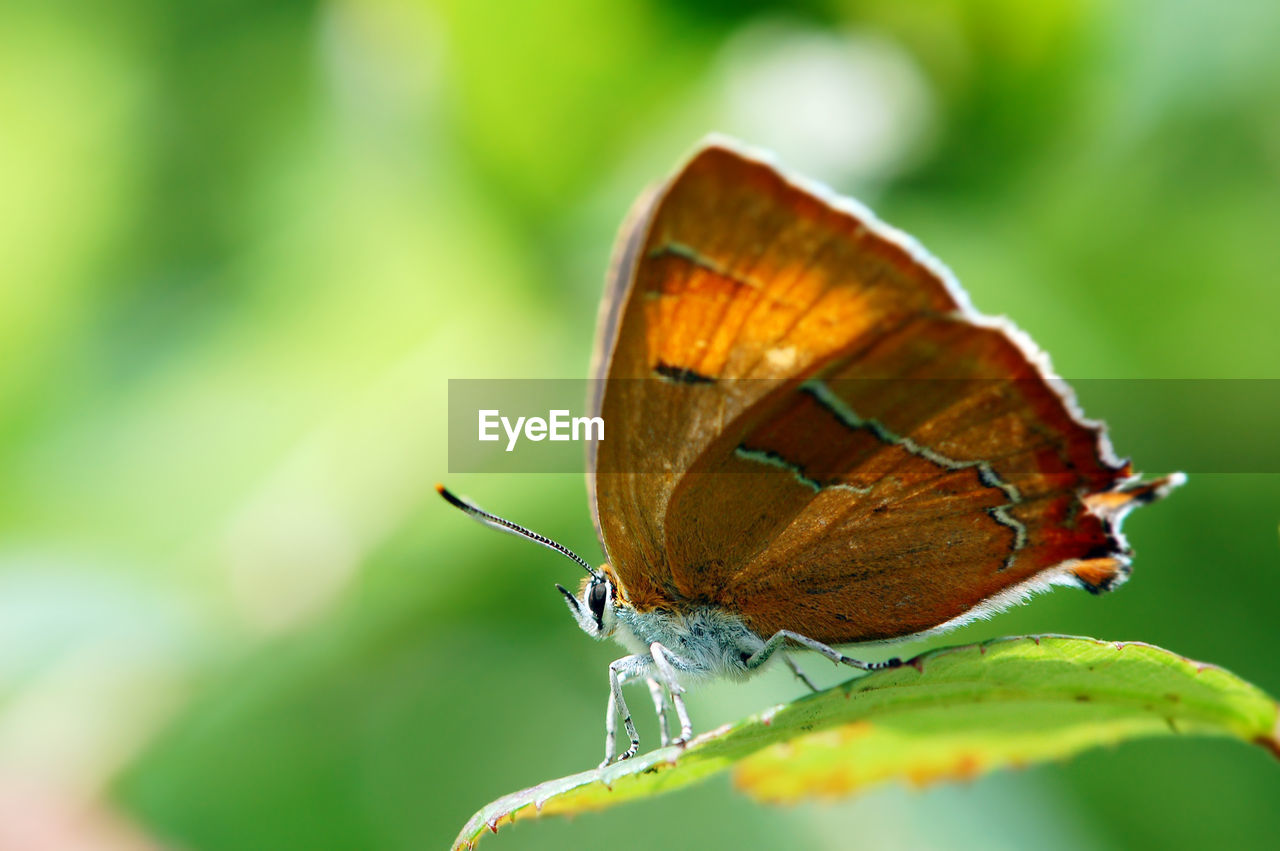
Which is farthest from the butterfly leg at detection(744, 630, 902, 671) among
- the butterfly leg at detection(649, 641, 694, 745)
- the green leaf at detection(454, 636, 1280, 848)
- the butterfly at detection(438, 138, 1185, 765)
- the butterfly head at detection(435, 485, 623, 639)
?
the green leaf at detection(454, 636, 1280, 848)

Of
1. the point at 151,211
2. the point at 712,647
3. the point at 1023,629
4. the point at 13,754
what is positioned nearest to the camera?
the point at 712,647

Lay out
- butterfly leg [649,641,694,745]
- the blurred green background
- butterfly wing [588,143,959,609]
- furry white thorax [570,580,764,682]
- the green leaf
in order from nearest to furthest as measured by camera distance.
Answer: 1. the green leaf
2. butterfly wing [588,143,959,609]
3. butterfly leg [649,641,694,745]
4. furry white thorax [570,580,764,682]
5. the blurred green background

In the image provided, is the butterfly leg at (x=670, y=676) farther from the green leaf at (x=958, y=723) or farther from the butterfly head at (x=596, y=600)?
the green leaf at (x=958, y=723)

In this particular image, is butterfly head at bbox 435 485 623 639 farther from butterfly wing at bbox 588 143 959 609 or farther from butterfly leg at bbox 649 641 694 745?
butterfly wing at bbox 588 143 959 609

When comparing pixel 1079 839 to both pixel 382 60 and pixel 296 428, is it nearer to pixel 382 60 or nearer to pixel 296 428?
pixel 296 428

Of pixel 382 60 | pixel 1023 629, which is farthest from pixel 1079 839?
pixel 382 60

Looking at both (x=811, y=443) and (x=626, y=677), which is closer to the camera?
(x=811, y=443)

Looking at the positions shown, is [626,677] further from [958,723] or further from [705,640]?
[958,723]

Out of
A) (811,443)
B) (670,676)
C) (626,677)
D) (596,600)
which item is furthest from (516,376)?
(811,443)
